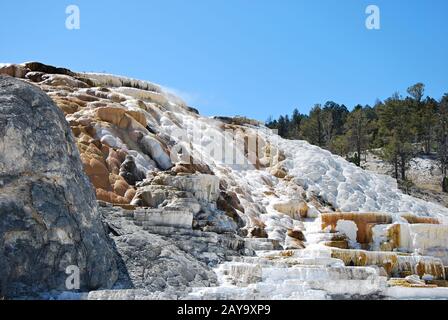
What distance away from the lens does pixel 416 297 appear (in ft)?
37.0

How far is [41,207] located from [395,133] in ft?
116

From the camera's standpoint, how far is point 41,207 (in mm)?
9359

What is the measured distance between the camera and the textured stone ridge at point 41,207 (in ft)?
29.3

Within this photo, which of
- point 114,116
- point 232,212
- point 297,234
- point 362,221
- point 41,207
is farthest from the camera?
point 114,116

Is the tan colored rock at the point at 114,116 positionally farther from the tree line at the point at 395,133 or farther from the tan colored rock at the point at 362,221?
the tree line at the point at 395,133

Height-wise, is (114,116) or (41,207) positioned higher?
(114,116)

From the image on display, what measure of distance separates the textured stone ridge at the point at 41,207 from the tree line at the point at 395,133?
3022 centimetres

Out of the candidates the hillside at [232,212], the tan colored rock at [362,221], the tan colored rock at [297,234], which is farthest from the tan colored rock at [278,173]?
the tan colored rock at [297,234]

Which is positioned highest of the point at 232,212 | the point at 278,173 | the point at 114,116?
the point at 114,116

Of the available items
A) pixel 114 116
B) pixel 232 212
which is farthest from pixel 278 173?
pixel 114 116

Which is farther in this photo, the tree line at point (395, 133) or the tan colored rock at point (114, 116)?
the tree line at point (395, 133)

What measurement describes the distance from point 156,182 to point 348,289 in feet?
21.8

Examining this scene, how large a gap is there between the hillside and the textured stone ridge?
0.42 meters

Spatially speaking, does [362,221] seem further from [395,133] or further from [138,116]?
[395,133]
